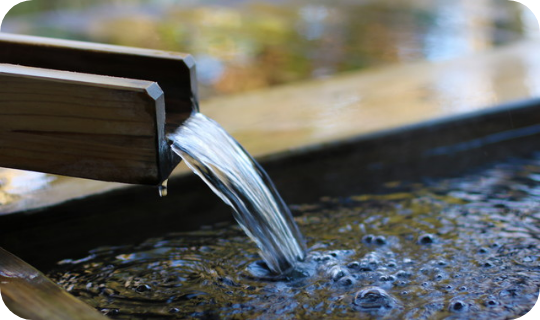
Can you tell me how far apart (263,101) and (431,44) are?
205 centimetres

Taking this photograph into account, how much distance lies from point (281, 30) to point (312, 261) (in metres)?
3.70

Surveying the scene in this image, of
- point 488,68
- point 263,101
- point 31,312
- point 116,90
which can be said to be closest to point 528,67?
point 488,68

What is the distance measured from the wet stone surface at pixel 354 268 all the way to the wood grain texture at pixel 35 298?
22 cm

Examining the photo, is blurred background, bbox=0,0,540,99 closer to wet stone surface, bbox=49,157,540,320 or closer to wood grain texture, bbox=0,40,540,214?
wood grain texture, bbox=0,40,540,214

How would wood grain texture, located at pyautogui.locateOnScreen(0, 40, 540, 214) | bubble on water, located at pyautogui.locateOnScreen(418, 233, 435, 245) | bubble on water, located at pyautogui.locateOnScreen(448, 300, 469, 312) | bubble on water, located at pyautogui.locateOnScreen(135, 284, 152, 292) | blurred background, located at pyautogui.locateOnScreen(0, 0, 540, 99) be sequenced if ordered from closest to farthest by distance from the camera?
bubble on water, located at pyautogui.locateOnScreen(448, 300, 469, 312)
bubble on water, located at pyautogui.locateOnScreen(135, 284, 152, 292)
bubble on water, located at pyautogui.locateOnScreen(418, 233, 435, 245)
wood grain texture, located at pyautogui.locateOnScreen(0, 40, 540, 214)
blurred background, located at pyautogui.locateOnScreen(0, 0, 540, 99)

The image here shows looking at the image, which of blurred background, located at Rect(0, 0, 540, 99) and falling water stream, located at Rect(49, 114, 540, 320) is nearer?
falling water stream, located at Rect(49, 114, 540, 320)

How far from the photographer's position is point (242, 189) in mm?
1891

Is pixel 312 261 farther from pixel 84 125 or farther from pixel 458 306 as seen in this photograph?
pixel 84 125

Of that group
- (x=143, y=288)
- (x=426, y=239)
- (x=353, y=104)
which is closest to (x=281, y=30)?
(x=353, y=104)

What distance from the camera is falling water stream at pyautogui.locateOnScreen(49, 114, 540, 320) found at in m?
1.67

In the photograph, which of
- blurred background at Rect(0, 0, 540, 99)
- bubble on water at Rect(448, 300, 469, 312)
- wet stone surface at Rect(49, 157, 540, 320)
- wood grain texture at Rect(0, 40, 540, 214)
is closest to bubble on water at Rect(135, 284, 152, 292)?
wet stone surface at Rect(49, 157, 540, 320)

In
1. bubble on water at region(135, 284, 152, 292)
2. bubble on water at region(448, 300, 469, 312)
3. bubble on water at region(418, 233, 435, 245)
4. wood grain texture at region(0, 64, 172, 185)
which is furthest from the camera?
bubble on water at region(418, 233, 435, 245)

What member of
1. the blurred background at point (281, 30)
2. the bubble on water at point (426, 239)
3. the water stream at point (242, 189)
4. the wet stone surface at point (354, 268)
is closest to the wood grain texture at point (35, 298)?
the wet stone surface at point (354, 268)

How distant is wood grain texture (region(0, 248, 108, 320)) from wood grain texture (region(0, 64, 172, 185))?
28cm
